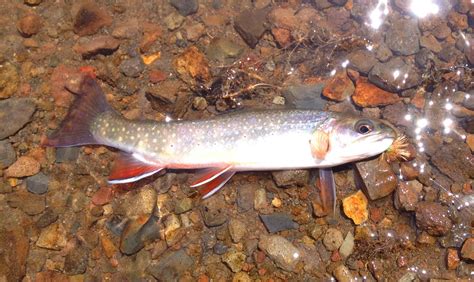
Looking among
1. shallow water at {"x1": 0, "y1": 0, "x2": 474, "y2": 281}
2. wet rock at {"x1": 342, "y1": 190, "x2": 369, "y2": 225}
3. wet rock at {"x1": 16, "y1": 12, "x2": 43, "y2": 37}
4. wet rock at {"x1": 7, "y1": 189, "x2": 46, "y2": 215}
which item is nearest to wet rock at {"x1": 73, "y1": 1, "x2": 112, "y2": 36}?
shallow water at {"x1": 0, "y1": 0, "x2": 474, "y2": 281}

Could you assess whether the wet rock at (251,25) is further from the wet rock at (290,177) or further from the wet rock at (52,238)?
the wet rock at (52,238)

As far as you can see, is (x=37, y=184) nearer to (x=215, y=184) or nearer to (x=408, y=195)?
(x=215, y=184)

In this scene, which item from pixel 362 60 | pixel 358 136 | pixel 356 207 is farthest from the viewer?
pixel 362 60

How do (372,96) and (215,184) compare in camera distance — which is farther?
(372,96)

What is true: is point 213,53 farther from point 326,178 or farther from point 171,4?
point 326,178

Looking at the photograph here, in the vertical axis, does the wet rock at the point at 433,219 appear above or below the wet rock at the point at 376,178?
below

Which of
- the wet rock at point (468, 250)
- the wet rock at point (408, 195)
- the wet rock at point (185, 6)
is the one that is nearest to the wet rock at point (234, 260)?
the wet rock at point (408, 195)

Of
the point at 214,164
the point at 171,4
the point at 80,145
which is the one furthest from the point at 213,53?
the point at 80,145

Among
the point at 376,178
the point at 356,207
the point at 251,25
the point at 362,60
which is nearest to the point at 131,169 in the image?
the point at 251,25
